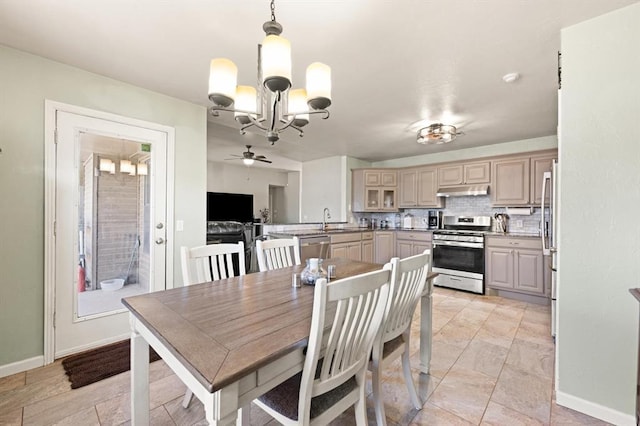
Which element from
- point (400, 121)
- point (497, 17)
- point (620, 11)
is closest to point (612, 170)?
point (620, 11)

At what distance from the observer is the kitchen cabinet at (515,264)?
3693 mm

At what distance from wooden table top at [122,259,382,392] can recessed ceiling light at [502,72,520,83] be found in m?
2.36

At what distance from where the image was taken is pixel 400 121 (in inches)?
140

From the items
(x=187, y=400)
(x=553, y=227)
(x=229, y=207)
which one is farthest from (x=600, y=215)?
(x=229, y=207)

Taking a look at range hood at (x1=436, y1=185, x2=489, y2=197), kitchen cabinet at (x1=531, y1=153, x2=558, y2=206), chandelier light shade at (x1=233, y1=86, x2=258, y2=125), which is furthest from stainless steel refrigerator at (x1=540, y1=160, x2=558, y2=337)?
chandelier light shade at (x1=233, y1=86, x2=258, y2=125)

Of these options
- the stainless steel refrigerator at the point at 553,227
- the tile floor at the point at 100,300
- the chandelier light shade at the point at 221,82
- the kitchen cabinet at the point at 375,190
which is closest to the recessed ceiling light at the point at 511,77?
the stainless steel refrigerator at the point at 553,227

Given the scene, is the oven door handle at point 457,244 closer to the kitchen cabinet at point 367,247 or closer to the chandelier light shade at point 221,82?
the kitchen cabinet at point 367,247

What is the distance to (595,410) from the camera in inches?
64.4

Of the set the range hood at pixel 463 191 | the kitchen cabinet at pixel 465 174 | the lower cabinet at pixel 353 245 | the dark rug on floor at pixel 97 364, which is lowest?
the dark rug on floor at pixel 97 364

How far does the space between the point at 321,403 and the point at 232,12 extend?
2078 millimetres

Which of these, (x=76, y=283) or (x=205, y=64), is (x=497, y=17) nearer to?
(x=205, y=64)

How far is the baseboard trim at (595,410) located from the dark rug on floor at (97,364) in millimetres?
Result: 2891

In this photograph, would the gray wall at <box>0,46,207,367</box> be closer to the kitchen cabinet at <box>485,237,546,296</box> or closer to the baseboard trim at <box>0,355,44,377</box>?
the baseboard trim at <box>0,355,44,377</box>

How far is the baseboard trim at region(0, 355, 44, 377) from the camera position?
1.99 m
